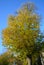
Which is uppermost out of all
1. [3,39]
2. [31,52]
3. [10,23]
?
[10,23]

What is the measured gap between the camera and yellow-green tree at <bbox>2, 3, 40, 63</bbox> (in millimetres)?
31406

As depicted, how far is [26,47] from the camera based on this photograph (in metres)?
31.6

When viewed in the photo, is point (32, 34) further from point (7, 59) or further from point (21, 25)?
point (7, 59)

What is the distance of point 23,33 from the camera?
31.5m

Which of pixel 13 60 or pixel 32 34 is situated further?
pixel 13 60

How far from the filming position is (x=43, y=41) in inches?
1271

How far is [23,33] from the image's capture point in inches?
1240

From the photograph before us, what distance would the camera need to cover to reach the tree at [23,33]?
31.4 m

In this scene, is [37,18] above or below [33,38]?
above

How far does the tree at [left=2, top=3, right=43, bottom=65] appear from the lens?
31.4 m

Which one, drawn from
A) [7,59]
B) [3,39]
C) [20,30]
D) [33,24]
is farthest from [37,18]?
[7,59]

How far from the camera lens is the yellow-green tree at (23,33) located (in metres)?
31.4

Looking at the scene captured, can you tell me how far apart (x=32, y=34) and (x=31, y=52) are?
8.19 feet

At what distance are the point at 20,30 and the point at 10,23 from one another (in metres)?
2.13
